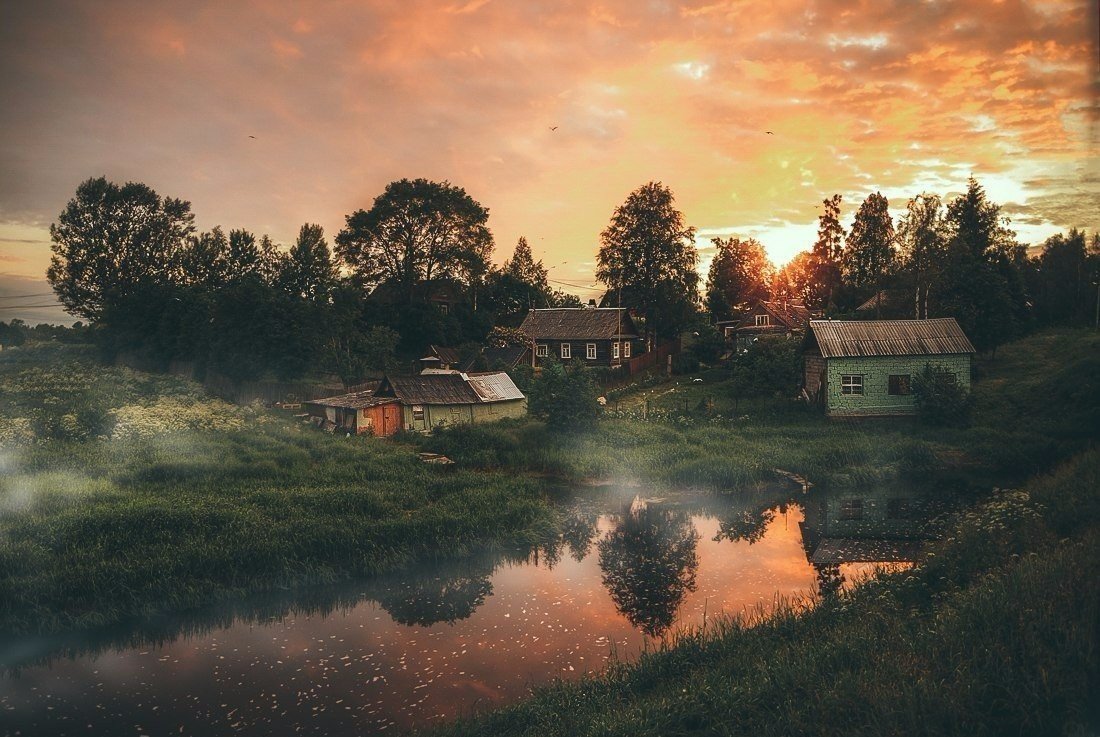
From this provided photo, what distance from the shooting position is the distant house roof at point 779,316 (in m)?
54.8

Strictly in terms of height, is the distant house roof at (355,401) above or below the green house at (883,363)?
below

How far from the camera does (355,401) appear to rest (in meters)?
33.0

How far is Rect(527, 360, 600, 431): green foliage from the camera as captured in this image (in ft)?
97.3

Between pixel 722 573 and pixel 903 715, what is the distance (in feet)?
32.6

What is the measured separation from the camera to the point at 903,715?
6703 millimetres

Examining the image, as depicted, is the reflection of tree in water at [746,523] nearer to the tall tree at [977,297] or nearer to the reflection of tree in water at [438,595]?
the reflection of tree in water at [438,595]

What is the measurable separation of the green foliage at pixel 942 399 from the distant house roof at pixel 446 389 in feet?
68.7

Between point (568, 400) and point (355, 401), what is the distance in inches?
458

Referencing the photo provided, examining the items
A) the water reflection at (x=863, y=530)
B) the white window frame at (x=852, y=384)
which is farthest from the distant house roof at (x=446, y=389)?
the water reflection at (x=863, y=530)

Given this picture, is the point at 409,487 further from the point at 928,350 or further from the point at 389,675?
the point at 928,350

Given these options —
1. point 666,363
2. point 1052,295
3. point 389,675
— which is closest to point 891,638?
point 389,675

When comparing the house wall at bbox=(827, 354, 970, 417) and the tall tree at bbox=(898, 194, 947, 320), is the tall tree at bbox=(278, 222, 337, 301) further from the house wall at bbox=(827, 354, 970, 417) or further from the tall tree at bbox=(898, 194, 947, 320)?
the tall tree at bbox=(898, 194, 947, 320)

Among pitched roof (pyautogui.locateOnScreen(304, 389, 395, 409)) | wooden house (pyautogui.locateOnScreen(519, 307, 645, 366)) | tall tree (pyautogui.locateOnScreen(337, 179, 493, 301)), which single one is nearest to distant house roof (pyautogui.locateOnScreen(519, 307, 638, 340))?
wooden house (pyautogui.locateOnScreen(519, 307, 645, 366))

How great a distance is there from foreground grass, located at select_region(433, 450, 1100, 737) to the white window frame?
20.3 meters
